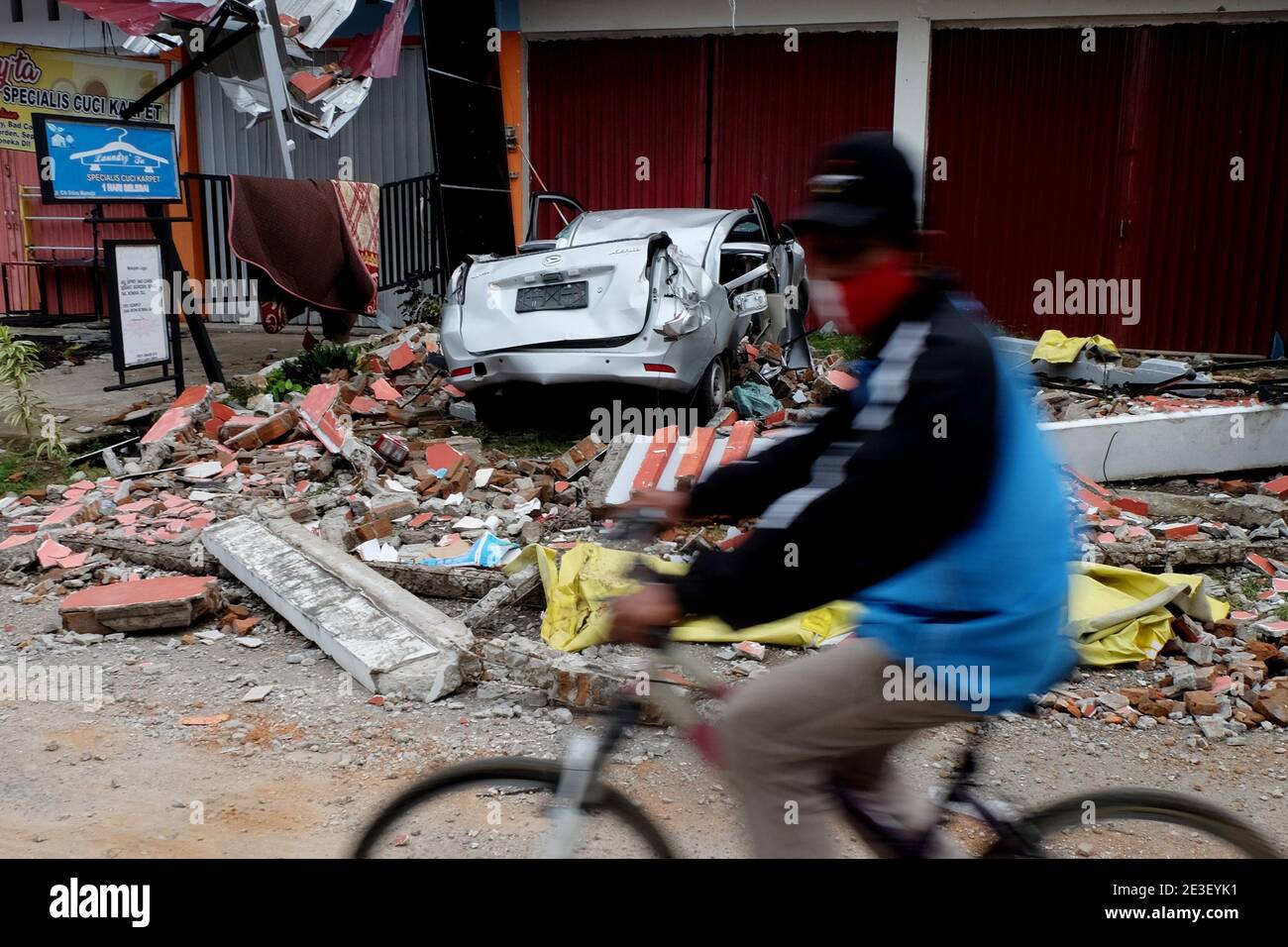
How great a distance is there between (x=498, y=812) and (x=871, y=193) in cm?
166

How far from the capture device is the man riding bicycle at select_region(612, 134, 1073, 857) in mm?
2023

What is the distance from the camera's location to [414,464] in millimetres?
7949

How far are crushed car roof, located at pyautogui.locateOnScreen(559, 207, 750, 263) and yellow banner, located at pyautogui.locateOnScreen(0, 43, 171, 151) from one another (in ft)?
21.2

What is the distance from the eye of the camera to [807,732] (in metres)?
2.20

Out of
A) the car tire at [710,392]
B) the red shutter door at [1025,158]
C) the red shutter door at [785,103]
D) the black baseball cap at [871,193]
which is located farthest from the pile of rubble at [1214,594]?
the red shutter door at [785,103]

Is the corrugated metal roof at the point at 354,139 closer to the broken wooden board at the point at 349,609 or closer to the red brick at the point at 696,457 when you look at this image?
the red brick at the point at 696,457

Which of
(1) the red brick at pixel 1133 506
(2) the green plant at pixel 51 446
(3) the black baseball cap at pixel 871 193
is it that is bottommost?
(1) the red brick at pixel 1133 506

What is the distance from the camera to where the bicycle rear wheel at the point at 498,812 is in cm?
236

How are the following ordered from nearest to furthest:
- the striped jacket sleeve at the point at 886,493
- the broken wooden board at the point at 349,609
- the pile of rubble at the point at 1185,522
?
the striped jacket sleeve at the point at 886,493, the broken wooden board at the point at 349,609, the pile of rubble at the point at 1185,522

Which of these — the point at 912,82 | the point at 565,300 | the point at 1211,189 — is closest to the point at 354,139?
the point at 912,82

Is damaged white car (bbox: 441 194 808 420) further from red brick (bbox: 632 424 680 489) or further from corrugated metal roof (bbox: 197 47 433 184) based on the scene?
corrugated metal roof (bbox: 197 47 433 184)

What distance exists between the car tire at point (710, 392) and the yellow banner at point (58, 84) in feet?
27.6

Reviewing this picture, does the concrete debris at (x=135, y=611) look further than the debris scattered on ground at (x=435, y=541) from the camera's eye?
Yes

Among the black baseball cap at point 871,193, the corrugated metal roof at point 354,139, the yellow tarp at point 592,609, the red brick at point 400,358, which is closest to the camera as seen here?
the black baseball cap at point 871,193
